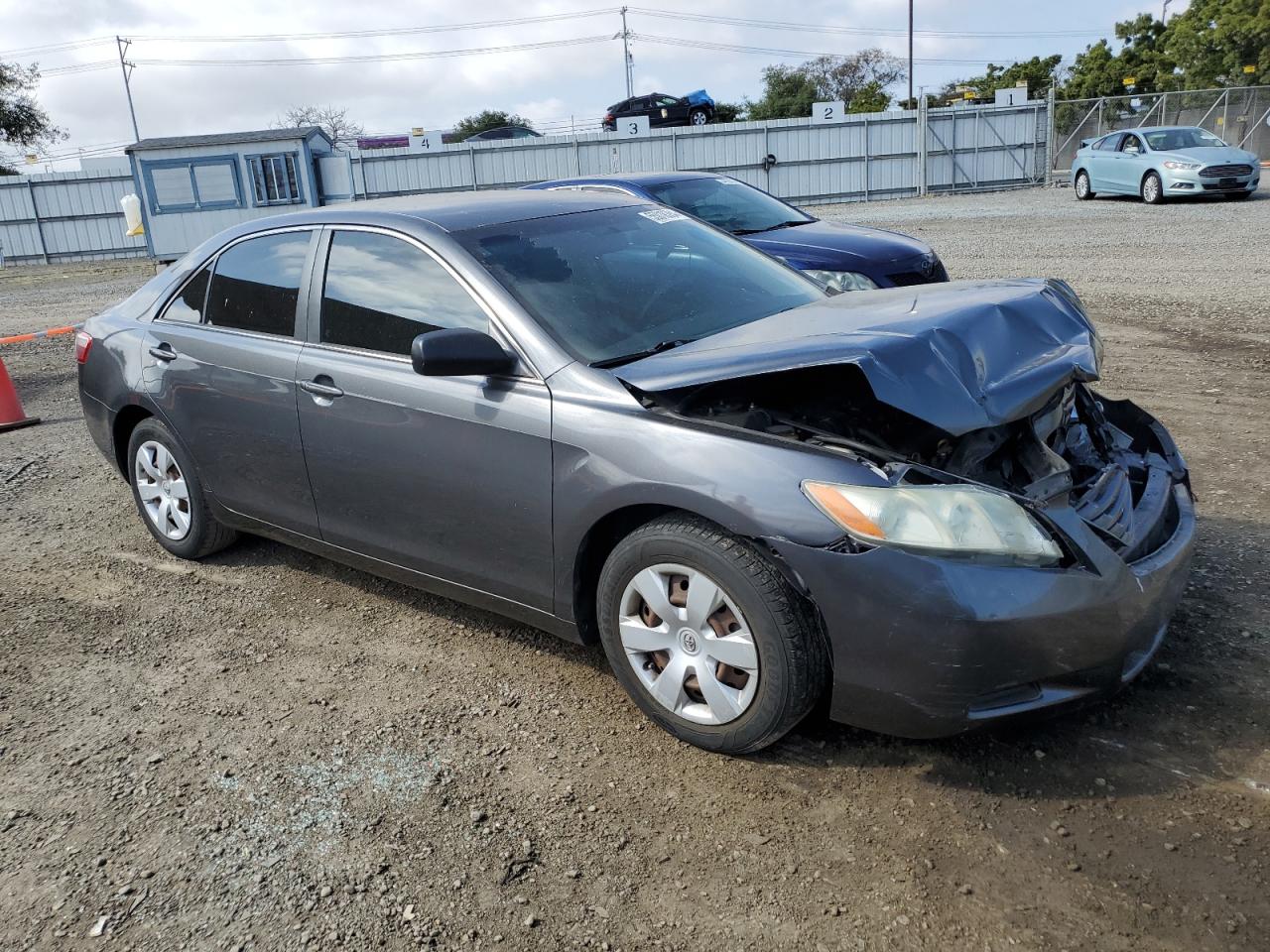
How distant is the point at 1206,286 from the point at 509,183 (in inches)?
793

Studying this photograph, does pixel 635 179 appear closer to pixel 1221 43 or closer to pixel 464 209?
pixel 464 209

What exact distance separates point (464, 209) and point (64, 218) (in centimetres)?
2930

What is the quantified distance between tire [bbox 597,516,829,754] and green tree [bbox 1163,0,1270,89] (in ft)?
149

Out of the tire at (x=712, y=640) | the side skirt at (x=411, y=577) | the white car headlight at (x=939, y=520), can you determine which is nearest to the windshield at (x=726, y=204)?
the side skirt at (x=411, y=577)

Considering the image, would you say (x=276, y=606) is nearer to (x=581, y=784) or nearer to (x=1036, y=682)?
(x=581, y=784)

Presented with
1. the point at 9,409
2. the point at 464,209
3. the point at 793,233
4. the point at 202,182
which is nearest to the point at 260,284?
the point at 464,209

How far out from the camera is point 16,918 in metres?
2.68

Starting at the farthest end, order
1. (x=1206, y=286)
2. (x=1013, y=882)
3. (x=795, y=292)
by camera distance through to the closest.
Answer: (x=1206, y=286) → (x=795, y=292) → (x=1013, y=882)

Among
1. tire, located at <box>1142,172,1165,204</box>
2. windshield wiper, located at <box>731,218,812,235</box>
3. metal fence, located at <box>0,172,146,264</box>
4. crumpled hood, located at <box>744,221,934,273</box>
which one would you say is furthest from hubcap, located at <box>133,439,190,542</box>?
metal fence, located at <box>0,172,146,264</box>

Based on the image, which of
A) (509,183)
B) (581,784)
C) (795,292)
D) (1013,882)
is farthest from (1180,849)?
(509,183)

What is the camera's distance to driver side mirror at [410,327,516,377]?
3305 mm

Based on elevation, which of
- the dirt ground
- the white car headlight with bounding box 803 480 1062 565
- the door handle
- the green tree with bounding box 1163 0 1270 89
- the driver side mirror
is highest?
the green tree with bounding box 1163 0 1270 89

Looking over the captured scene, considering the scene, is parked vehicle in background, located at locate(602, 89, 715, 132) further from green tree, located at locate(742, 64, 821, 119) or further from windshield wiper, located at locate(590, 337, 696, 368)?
windshield wiper, located at locate(590, 337, 696, 368)

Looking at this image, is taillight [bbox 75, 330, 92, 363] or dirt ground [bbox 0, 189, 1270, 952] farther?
taillight [bbox 75, 330, 92, 363]
